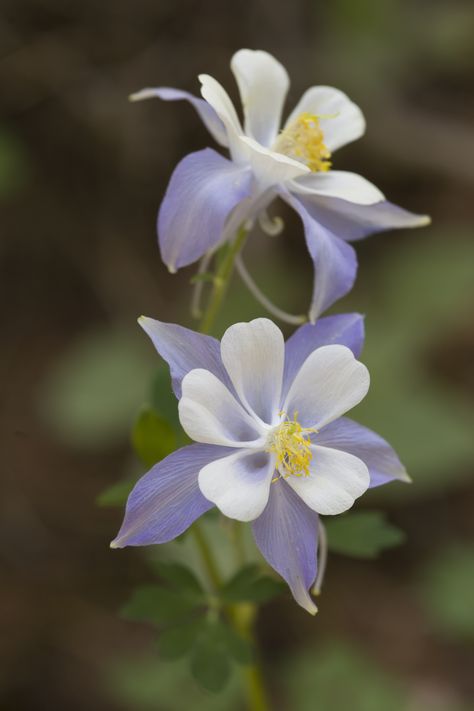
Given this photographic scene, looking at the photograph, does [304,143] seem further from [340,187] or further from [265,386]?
[265,386]

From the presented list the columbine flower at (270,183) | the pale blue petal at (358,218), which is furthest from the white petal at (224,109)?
the pale blue petal at (358,218)

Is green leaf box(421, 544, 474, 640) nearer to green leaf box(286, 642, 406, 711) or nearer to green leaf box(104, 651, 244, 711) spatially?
green leaf box(286, 642, 406, 711)

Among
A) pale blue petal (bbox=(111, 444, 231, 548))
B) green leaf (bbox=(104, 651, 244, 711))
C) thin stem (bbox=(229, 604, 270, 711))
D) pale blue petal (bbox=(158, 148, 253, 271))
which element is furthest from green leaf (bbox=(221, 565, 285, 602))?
green leaf (bbox=(104, 651, 244, 711))

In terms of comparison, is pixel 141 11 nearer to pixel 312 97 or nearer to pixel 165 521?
pixel 312 97

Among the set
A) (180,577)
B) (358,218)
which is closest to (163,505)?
(180,577)

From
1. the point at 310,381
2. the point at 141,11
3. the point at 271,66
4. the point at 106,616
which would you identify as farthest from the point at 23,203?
the point at 310,381

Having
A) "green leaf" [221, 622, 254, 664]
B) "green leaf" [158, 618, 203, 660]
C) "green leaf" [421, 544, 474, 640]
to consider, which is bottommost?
"green leaf" [421, 544, 474, 640]

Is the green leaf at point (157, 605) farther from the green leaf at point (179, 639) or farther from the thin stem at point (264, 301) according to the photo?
the thin stem at point (264, 301)
